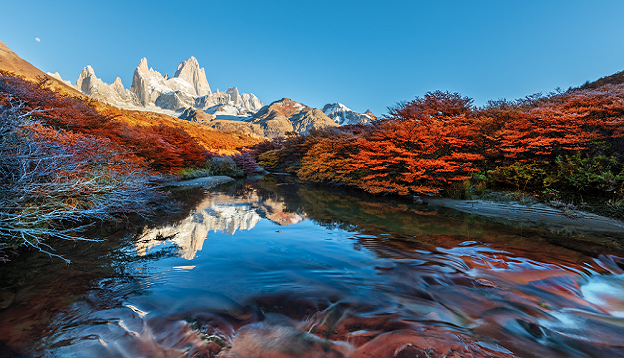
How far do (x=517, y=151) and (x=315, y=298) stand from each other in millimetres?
11093

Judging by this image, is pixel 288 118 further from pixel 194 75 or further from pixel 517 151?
pixel 517 151

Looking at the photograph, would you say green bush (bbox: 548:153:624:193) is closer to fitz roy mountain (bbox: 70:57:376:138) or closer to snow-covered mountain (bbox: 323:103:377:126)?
fitz roy mountain (bbox: 70:57:376:138)

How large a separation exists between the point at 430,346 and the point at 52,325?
3.84m

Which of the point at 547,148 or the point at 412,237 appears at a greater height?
the point at 547,148

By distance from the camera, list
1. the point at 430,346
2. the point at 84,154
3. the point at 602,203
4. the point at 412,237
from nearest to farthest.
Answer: the point at 430,346 < the point at 84,154 < the point at 412,237 < the point at 602,203

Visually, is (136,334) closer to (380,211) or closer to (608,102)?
(380,211)

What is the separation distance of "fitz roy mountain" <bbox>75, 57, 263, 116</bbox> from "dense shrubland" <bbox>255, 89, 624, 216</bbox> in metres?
156

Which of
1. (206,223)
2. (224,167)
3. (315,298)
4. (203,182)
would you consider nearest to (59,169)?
(206,223)

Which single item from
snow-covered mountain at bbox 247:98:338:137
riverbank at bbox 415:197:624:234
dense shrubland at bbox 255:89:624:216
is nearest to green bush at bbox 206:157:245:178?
dense shrubland at bbox 255:89:624:216

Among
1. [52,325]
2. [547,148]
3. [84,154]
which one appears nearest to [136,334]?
[52,325]

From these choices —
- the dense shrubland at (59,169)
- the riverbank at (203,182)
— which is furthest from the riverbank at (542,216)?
the riverbank at (203,182)

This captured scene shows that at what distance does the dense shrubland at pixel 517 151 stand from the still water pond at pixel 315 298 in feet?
11.1

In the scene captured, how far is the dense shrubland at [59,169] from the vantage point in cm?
342

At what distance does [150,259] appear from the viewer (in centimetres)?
405
